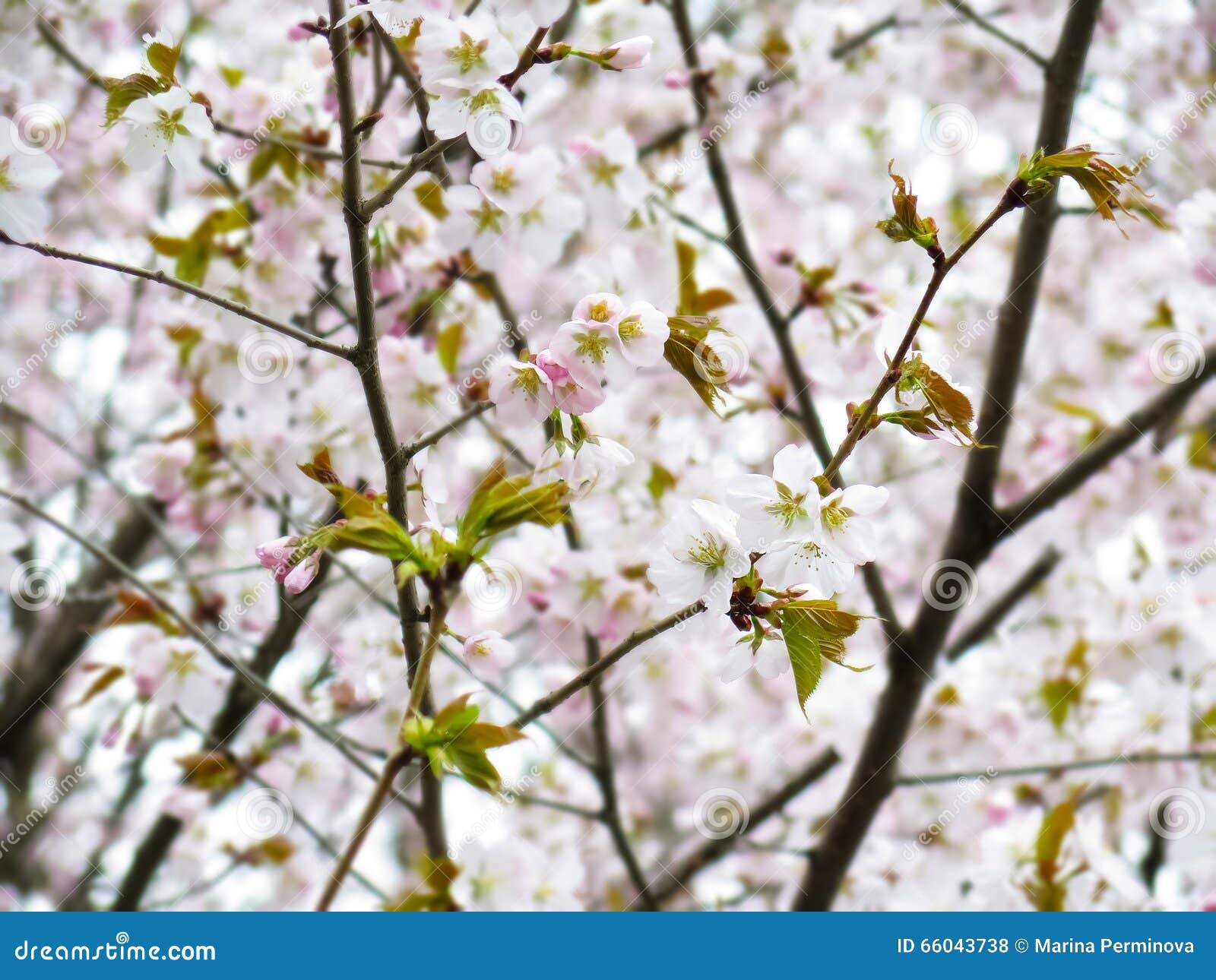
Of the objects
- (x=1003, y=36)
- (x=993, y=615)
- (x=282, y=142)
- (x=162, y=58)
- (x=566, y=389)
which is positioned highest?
(x=1003, y=36)

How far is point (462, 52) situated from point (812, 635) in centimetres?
64

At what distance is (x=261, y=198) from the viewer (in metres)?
1.58

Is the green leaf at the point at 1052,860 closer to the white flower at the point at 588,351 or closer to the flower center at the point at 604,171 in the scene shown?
the white flower at the point at 588,351

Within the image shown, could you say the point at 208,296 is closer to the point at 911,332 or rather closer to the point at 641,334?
the point at 641,334

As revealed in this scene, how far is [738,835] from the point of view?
190cm

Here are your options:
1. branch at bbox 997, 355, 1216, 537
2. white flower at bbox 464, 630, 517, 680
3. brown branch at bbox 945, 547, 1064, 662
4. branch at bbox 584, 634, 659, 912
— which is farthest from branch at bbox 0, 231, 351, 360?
brown branch at bbox 945, 547, 1064, 662

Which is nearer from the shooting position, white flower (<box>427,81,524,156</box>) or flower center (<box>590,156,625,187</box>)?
white flower (<box>427,81,524,156</box>)

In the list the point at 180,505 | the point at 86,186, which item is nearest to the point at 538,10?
the point at 180,505

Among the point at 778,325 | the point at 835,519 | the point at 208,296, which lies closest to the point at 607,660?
the point at 835,519

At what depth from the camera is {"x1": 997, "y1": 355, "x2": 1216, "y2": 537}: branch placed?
170 cm

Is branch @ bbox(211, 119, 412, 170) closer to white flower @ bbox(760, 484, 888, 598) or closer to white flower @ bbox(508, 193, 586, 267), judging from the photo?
white flower @ bbox(508, 193, 586, 267)

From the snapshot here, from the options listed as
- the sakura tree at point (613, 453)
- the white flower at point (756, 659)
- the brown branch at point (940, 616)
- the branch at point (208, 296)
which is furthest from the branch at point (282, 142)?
the brown branch at point (940, 616)

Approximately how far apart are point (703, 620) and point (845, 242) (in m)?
2.19

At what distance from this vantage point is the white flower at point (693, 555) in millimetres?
894
